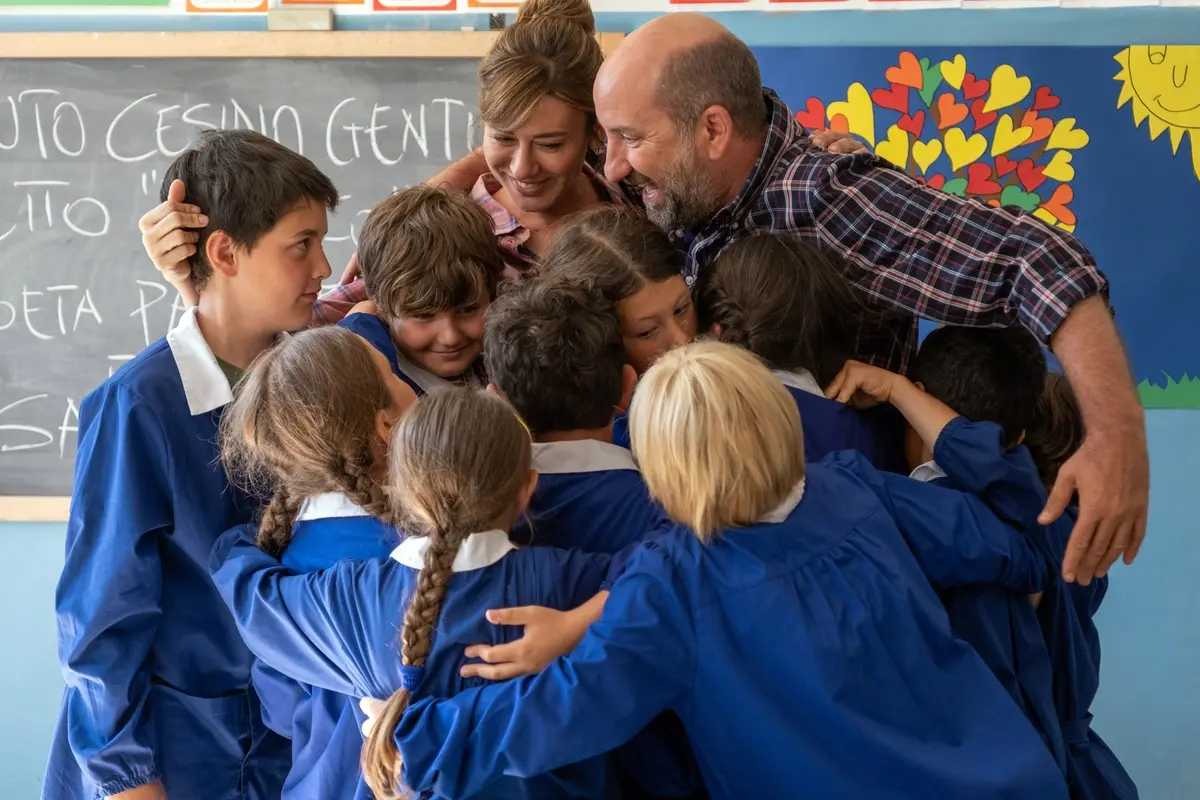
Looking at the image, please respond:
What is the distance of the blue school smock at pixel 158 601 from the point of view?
1.37m

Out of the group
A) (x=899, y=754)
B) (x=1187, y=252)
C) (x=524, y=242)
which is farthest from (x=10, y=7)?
(x=1187, y=252)

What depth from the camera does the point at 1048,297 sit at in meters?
1.41

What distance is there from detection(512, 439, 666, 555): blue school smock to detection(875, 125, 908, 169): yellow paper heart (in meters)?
1.58

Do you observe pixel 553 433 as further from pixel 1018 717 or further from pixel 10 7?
pixel 10 7

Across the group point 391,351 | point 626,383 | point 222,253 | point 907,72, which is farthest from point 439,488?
point 907,72

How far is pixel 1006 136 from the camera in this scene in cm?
252

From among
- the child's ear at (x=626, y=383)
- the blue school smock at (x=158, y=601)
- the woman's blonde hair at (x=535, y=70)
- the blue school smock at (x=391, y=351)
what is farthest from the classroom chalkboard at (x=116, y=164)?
the child's ear at (x=626, y=383)

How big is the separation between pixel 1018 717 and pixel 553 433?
2.04ft

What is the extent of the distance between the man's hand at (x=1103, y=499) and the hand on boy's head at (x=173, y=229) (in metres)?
1.19

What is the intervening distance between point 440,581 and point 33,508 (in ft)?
6.71

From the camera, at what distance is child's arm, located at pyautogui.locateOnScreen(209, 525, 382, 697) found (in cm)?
116

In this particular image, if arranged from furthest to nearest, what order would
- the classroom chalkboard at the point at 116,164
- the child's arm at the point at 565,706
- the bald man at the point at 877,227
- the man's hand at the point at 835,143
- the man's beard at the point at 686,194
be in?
1. the classroom chalkboard at the point at 116,164
2. the man's hand at the point at 835,143
3. the man's beard at the point at 686,194
4. the bald man at the point at 877,227
5. the child's arm at the point at 565,706

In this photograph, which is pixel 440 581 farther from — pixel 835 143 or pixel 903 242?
pixel 835 143

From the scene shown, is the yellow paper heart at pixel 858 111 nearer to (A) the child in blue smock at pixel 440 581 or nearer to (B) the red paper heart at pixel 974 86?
(B) the red paper heart at pixel 974 86
